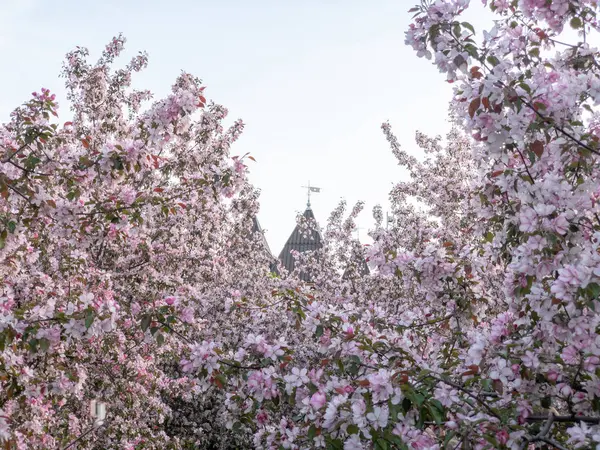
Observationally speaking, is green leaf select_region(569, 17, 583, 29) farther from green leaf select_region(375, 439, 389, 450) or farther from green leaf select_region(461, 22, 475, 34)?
green leaf select_region(375, 439, 389, 450)

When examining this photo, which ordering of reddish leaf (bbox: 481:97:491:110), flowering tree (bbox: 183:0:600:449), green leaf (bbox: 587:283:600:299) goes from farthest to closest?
reddish leaf (bbox: 481:97:491:110)
flowering tree (bbox: 183:0:600:449)
green leaf (bbox: 587:283:600:299)

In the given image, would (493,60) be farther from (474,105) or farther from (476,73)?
(474,105)

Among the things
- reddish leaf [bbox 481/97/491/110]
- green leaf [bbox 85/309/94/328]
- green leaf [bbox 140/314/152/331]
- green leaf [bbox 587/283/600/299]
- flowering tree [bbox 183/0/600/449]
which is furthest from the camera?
green leaf [bbox 140/314/152/331]

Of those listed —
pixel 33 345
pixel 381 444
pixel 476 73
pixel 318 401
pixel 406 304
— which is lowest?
pixel 381 444

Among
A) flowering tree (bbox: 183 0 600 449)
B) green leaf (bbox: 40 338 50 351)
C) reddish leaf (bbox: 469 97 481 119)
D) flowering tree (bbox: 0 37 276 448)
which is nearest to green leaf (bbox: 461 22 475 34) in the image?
flowering tree (bbox: 183 0 600 449)

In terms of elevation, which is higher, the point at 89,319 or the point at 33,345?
the point at 89,319

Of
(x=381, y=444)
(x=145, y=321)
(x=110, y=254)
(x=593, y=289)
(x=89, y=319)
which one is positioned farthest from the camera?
(x=110, y=254)

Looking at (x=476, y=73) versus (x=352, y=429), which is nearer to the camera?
(x=352, y=429)

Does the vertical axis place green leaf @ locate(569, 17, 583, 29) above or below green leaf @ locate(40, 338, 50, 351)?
above

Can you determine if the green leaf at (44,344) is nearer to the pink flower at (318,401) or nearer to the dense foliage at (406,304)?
the dense foliage at (406,304)

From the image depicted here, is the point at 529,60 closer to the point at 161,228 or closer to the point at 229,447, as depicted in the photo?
the point at 161,228

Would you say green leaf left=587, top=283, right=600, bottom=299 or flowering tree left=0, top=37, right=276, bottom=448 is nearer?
green leaf left=587, top=283, right=600, bottom=299

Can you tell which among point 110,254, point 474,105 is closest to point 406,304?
point 110,254

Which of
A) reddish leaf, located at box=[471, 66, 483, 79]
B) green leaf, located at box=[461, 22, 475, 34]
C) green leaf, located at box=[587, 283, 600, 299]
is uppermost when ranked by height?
green leaf, located at box=[461, 22, 475, 34]
